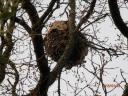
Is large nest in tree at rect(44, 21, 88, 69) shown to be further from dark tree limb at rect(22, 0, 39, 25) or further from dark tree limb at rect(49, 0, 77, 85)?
dark tree limb at rect(22, 0, 39, 25)

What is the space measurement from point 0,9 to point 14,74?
4.84 feet

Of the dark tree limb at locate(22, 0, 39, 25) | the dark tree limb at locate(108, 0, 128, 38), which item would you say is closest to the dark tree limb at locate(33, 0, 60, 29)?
the dark tree limb at locate(22, 0, 39, 25)

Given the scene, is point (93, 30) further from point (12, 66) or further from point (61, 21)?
point (12, 66)

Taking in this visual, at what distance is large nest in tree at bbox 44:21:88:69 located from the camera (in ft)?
12.4

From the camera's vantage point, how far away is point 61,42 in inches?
151

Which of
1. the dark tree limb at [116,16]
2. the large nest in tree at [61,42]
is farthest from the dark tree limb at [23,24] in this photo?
the dark tree limb at [116,16]

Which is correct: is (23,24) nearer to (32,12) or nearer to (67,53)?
(32,12)

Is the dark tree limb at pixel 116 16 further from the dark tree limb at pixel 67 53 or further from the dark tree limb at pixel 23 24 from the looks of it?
the dark tree limb at pixel 23 24

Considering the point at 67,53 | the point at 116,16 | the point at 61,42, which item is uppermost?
the point at 116,16

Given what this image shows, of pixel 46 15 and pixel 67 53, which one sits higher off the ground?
pixel 46 15

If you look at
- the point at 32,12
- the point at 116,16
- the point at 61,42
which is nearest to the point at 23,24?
the point at 32,12

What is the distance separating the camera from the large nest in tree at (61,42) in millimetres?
3787

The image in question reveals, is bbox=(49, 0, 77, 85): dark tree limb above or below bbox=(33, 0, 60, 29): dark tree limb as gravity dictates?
below

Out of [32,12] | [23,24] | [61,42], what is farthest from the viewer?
[61,42]
